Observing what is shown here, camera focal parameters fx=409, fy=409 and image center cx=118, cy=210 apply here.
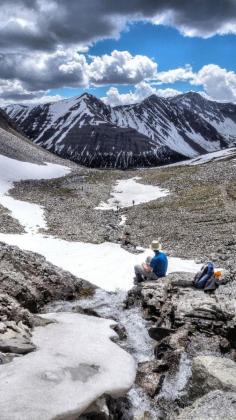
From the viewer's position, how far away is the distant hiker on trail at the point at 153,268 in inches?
1059

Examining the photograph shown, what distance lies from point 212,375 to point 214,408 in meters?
2.02

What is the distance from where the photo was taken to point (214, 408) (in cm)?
1313

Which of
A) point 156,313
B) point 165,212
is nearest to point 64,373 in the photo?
point 156,313

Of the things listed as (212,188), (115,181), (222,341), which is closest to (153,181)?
(115,181)

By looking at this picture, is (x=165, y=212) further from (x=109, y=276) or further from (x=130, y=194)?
(x=109, y=276)

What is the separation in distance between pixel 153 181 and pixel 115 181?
1014 centimetres

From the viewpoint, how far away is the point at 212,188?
75.4 m

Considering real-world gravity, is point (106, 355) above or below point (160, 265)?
below

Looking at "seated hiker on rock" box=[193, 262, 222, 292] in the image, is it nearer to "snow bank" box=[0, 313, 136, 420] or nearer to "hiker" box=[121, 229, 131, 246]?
"snow bank" box=[0, 313, 136, 420]

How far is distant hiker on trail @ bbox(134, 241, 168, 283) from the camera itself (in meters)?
26.9

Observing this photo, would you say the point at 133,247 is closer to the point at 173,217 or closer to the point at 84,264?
the point at 84,264

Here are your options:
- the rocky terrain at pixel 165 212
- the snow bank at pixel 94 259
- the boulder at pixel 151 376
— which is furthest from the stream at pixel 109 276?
the rocky terrain at pixel 165 212

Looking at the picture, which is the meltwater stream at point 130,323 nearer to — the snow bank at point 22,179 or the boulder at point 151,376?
the boulder at point 151,376

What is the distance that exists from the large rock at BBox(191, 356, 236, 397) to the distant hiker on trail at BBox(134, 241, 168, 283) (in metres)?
10.9
